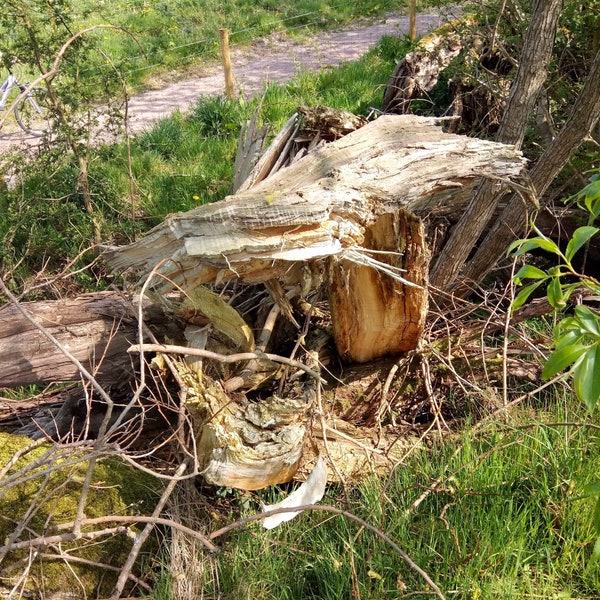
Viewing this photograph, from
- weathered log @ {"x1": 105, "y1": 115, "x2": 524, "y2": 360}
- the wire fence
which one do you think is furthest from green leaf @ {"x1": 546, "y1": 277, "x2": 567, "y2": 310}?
the wire fence

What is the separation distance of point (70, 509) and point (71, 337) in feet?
2.91

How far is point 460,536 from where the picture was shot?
2252 millimetres

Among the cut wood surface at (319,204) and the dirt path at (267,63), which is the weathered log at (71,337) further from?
the dirt path at (267,63)

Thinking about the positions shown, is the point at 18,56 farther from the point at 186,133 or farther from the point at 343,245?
the point at 343,245

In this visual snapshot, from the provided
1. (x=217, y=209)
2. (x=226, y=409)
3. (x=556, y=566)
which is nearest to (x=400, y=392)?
(x=226, y=409)

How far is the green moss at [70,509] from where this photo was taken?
92.7 inches

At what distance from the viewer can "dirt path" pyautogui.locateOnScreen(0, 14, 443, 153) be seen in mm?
8125

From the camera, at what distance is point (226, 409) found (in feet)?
8.96

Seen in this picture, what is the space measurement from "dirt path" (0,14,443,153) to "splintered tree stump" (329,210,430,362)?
529 cm

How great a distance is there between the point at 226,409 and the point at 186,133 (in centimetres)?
475

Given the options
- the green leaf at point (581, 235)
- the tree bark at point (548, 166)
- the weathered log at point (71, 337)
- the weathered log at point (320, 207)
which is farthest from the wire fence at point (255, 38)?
the green leaf at point (581, 235)

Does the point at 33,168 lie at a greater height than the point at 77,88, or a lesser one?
lesser

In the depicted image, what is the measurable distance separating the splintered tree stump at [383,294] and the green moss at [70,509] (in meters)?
1.28

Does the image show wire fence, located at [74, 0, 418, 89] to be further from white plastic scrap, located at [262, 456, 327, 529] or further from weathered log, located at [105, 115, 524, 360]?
white plastic scrap, located at [262, 456, 327, 529]
